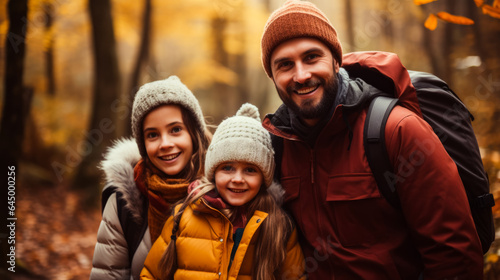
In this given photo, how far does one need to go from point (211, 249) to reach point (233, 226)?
0.26 metres

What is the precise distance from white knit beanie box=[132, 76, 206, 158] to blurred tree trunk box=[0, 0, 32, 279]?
2.27 meters

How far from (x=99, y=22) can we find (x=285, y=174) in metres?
7.31

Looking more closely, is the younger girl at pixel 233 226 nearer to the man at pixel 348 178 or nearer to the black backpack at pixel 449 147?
the man at pixel 348 178

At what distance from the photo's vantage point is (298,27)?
262 centimetres

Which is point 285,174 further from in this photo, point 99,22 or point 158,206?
point 99,22

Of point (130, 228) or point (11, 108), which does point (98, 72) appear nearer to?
point (11, 108)

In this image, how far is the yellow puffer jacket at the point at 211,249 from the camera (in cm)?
254

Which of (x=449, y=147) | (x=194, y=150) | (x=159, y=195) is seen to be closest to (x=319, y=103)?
(x=449, y=147)

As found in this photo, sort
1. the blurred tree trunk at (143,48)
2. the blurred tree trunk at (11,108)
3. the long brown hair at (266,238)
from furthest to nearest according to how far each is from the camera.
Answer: the blurred tree trunk at (143,48)
the blurred tree trunk at (11,108)
the long brown hair at (266,238)

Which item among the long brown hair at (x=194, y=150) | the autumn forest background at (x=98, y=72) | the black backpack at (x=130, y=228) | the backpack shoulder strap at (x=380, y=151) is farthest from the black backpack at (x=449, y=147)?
the black backpack at (x=130, y=228)

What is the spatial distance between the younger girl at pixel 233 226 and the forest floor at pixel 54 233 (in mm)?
4006

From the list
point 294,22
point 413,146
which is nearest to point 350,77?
point 294,22

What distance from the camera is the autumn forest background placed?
176 inches

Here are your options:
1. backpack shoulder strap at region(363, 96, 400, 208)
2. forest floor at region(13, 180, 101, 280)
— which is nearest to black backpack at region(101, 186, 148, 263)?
backpack shoulder strap at region(363, 96, 400, 208)
